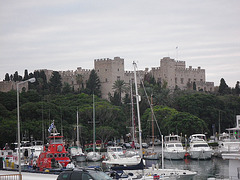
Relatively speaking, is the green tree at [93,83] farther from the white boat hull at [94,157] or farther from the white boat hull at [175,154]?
the white boat hull at [175,154]

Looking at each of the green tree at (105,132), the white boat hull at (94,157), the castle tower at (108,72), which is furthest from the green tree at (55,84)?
the white boat hull at (94,157)

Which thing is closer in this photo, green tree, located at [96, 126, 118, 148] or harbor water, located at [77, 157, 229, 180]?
harbor water, located at [77, 157, 229, 180]

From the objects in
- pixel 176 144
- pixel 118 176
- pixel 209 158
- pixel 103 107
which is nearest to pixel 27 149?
pixel 176 144

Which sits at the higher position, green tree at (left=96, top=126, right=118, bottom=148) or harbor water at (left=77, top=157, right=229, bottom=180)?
green tree at (left=96, top=126, right=118, bottom=148)

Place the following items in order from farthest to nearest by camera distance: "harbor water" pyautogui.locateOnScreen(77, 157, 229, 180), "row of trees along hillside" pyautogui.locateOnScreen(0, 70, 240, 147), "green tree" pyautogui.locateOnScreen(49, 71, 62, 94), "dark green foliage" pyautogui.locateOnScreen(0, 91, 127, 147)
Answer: "green tree" pyautogui.locateOnScreen(49, 71, 62, 94), "row of trees along hillside" pyautogui.locateOnScreen(0, 70, 240, 147), "dark green foliage" pyautogui.locateOnScreen(0, 91, 127, 147), "harbor water" pyautogui.locateOnScreen(77, 157, 229, 180)

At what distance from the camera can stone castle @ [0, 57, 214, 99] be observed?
A: 5207 inches

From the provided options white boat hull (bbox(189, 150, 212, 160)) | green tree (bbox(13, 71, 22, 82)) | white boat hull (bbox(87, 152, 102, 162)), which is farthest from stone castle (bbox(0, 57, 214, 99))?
white boat hull (bbox(189, 150, 212, 160))

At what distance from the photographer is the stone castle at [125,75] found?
13225 cm

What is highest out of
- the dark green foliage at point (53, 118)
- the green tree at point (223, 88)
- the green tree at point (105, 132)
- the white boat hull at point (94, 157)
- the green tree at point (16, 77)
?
the green tree at point (16, 77)

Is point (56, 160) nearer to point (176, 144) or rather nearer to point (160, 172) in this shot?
point (160, 172)

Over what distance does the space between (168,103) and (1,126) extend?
44.6 metres

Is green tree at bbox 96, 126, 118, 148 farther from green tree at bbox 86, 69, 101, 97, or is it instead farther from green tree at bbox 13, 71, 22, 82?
green tree at bbox 13, 71, 22, 82

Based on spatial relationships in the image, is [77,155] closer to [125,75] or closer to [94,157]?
[94,157]

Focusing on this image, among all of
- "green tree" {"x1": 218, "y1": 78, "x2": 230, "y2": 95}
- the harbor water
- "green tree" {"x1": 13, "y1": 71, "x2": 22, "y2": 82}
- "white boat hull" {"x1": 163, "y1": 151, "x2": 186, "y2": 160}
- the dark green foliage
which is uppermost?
"green tree" {"x1": 13, "y1": 71, "x2": 22, "y2": 82}
